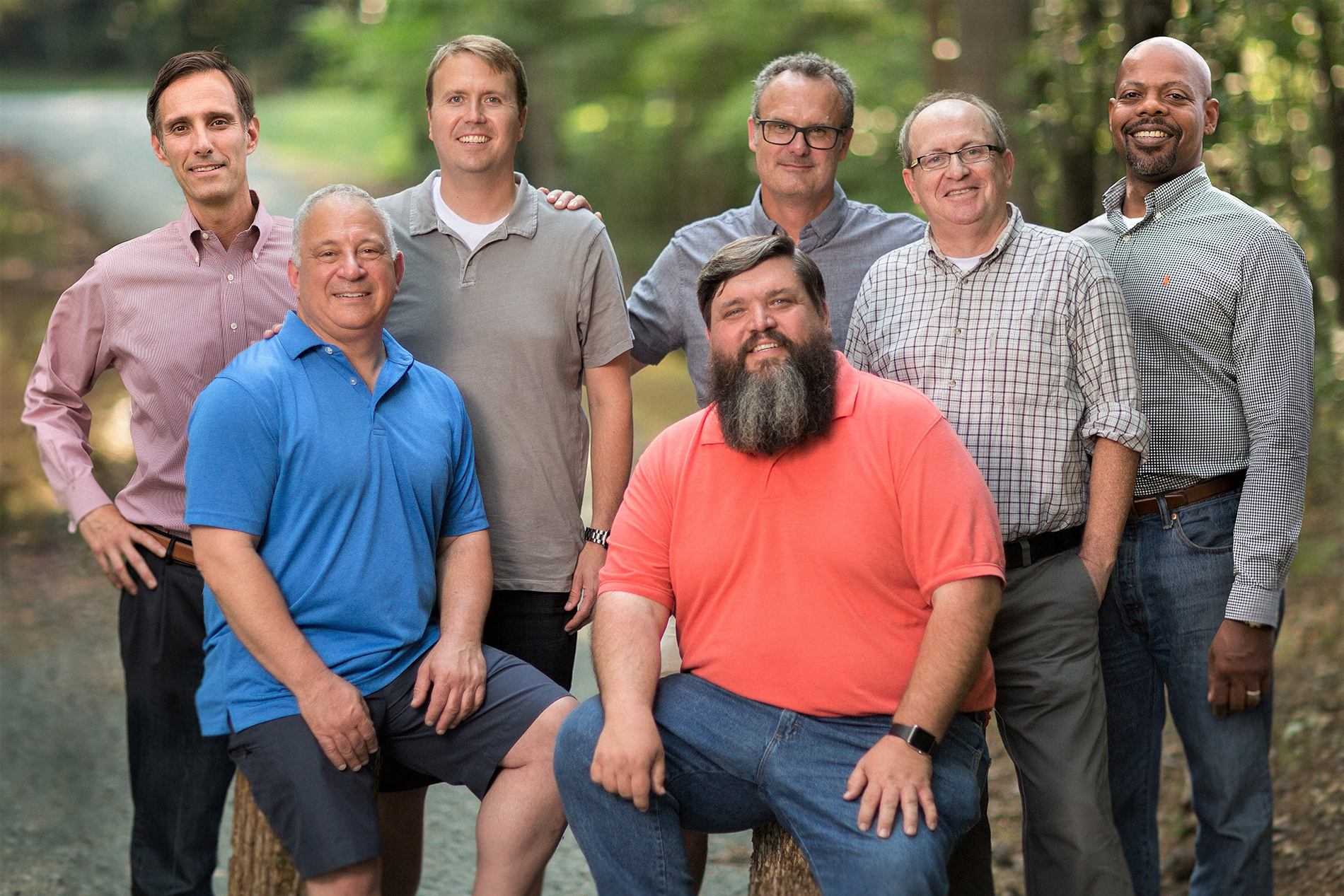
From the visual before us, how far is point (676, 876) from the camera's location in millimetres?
2855

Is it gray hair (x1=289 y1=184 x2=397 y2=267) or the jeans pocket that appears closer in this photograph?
gray hair (x1=289 y1=184 x2=397 y2=267)

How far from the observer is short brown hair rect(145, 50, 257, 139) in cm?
351

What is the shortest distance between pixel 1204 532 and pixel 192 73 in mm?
3111

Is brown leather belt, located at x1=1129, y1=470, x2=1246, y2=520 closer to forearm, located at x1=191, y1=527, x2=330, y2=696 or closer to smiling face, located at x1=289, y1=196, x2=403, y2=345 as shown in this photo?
smiling face, located at x1=289, y1=196, x2=403, y2=345

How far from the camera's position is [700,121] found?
19.0m

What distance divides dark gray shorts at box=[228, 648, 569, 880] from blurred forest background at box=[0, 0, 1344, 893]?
2.82 meters

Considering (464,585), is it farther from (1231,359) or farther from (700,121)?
(700,121)

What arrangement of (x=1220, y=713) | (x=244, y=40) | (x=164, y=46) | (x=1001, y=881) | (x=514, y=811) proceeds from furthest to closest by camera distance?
(x=244, y=40)
(x=164, y=46)
(x=1001, y=881)
(x=1220, y=713)
(x=514, y=811)

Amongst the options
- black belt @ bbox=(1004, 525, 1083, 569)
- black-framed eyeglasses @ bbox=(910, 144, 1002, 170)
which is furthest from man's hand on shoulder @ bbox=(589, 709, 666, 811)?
black-framed eyeglasses @ bbox=(910, 144, 1002, 170)

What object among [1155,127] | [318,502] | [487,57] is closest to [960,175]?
[1155,127]

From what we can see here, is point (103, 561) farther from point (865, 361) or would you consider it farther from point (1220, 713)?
point (1220, 713)

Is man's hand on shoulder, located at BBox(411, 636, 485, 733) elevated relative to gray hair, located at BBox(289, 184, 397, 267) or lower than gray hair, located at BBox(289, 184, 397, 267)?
lower

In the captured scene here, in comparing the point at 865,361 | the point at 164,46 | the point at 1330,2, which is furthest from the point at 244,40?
the point at 865,361

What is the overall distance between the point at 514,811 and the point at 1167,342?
2.16 meters
